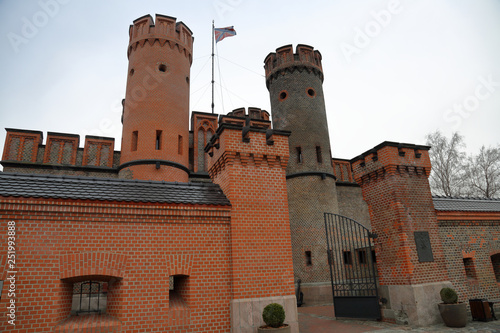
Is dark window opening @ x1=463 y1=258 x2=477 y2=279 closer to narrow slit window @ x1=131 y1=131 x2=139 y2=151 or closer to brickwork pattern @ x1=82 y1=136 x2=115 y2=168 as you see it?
narrow slit window @ x1=131 y1=131 x2=139 y2=151

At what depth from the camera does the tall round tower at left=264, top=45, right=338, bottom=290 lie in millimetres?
16844

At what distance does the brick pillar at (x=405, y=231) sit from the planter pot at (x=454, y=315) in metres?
0.31

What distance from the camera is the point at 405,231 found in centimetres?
959

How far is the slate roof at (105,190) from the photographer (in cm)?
683

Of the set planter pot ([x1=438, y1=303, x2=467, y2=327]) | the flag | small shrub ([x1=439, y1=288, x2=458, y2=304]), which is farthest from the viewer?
the flag

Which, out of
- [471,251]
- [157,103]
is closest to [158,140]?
[157,103]

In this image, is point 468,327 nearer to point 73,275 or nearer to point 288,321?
point 288,321

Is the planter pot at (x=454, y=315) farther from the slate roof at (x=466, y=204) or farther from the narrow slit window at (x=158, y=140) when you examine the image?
the narrow slit window at (x=158, y=140)

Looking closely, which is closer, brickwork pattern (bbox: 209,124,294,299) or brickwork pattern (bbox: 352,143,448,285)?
brickwork pattern (bbox: 209,124,294,299)

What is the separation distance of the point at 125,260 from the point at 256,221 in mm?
3331

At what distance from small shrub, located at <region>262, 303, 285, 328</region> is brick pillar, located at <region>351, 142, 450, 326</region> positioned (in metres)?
4.43

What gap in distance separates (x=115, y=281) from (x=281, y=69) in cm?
1682

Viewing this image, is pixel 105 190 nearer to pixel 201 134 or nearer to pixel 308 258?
pixel 201 134

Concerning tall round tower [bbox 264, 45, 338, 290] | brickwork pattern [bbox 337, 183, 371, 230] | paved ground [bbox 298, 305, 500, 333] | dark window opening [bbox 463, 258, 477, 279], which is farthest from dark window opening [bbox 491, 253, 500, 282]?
brickwork pattern [bbox 337, 183, 371, 230]
